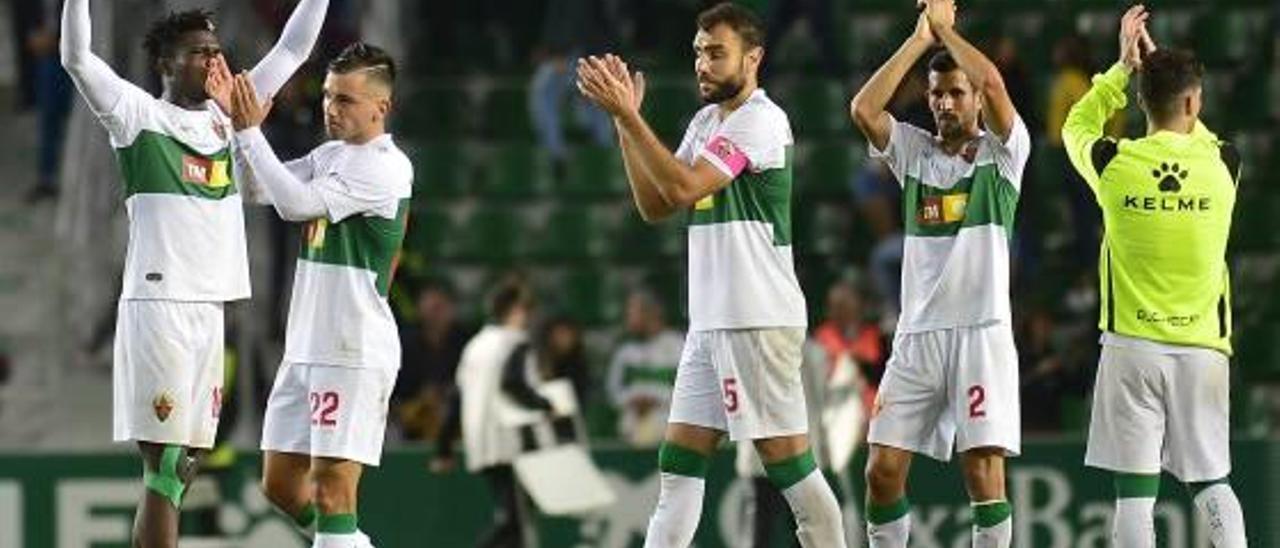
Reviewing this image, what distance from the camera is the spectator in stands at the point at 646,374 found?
60.0 feet

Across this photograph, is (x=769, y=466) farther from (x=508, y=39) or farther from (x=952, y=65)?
(x=508, y=39)

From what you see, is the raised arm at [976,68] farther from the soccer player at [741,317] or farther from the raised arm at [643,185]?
the raised arm at [643,185]

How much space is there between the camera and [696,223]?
12.0 m

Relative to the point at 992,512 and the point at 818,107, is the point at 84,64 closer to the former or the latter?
the point at 992,512

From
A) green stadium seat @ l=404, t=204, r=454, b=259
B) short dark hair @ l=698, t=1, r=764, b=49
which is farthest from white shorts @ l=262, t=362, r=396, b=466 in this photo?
green stadium seat @ l=404, t=204, r=454, b=259

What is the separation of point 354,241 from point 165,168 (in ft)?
2.44

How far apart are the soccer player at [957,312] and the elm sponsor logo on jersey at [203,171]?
7.89ft

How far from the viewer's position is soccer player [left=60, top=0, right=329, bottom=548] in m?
11.8

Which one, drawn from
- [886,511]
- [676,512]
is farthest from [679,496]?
[886,511]

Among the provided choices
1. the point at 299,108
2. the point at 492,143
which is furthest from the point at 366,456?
the point at 492,143

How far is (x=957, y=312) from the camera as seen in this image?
12172mm

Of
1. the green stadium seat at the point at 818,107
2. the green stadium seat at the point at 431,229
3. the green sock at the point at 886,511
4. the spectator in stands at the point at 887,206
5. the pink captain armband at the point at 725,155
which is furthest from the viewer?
the green stadium seat at the point at 818,107

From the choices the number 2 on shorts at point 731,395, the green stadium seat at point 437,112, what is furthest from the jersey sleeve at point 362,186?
the green stadium seat at point 437,112

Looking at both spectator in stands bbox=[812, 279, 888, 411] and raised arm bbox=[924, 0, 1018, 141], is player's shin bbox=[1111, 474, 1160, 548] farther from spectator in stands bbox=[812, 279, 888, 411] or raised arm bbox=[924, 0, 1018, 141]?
spectator in stands bbox=[812, 279, 888, 411]
